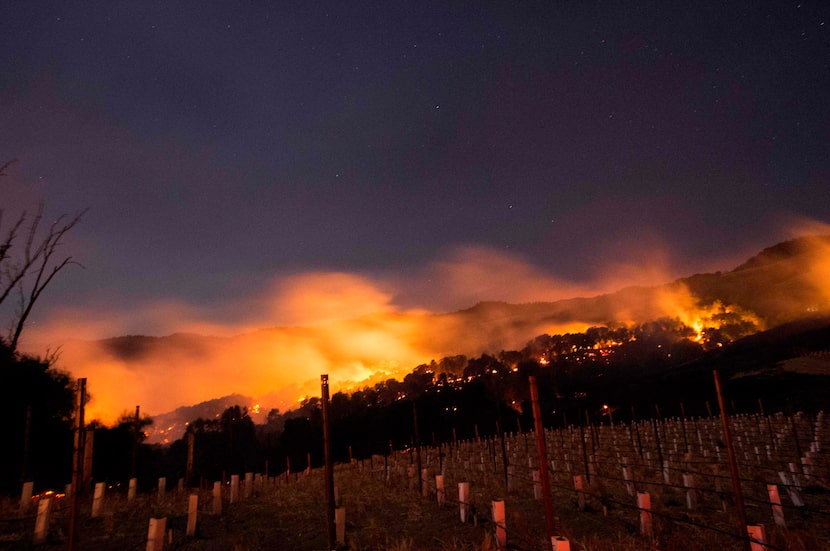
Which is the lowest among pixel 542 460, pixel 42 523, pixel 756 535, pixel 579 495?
pixel 579 495

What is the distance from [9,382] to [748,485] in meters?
36.1

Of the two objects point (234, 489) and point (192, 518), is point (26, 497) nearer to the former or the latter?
point (192, 518)

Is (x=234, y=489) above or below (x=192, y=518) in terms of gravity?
below

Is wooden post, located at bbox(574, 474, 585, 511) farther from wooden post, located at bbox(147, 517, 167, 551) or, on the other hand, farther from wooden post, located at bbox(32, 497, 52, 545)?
wooden post, located at bbox(32, 497, 52, 545)

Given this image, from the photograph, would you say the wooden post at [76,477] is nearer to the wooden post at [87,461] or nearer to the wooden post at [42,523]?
the wooden post at [42,523]

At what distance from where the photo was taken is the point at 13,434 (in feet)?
86.5

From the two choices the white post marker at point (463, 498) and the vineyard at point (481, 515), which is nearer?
the vineyard at point (481, 515)

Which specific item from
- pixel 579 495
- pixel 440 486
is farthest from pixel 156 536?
pixel 579 495

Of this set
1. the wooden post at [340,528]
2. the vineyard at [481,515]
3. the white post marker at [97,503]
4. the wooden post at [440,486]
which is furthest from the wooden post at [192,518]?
the wooden post at [440,486]

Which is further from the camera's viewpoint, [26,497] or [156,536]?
[26,497]

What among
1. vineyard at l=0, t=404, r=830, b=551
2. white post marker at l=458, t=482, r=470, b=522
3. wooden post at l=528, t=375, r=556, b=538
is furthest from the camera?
white post marker at l=458, t=482, r=470, b=522

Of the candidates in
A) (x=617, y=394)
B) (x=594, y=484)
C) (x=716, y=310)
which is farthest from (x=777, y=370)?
(x=716, y=310)

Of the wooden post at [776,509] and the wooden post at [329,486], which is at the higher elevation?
the wooden post at [329,486]

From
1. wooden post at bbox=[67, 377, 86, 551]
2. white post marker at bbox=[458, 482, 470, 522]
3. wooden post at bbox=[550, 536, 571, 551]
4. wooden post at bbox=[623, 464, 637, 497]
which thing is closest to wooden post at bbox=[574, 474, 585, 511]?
wooden post at bbox=[623, 464, 637, 497]
